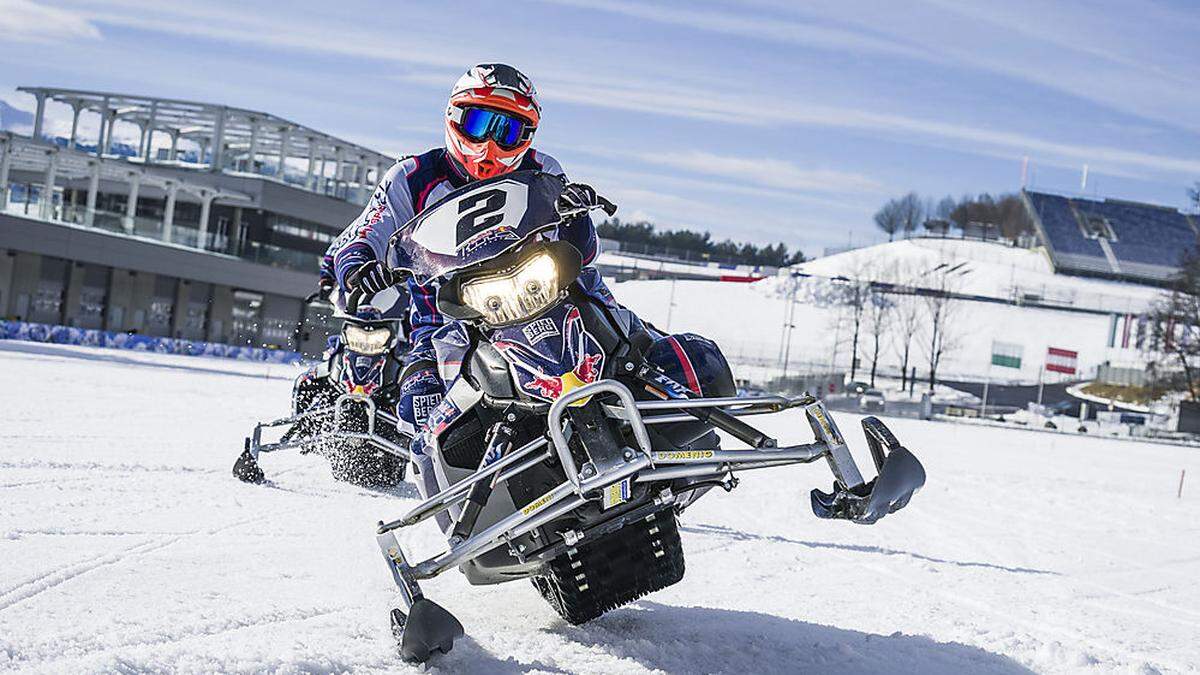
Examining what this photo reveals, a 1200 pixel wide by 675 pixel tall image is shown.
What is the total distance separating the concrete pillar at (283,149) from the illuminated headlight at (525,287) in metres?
45.7

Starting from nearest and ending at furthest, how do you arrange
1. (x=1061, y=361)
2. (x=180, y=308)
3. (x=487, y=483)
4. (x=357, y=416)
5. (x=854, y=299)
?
(x=487, y=483) → (x=357, y=416) → (x=180, y=308) → (x=1061, y=361) → (x=854, y=299)

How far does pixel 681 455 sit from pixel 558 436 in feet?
1.35

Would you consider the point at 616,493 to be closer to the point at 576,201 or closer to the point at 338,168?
the point at 576,201

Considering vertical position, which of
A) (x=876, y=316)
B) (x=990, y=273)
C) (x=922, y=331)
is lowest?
(x=922, y=331)

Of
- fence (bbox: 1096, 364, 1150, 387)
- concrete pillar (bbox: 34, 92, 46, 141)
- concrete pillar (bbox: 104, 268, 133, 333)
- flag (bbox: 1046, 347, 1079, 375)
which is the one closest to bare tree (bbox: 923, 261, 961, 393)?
flag (bbox: 1046, 347, 1079, 375)

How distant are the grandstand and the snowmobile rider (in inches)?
4008

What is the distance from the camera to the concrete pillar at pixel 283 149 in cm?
4774

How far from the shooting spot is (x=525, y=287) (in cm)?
406

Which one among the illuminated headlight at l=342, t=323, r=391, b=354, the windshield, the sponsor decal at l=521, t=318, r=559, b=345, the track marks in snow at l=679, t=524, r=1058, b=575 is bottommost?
the track marks in snow at l=679, t=524, r=1058, b=575

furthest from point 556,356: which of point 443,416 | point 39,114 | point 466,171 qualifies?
point 39,114

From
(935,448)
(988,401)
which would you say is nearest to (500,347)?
(935,448)

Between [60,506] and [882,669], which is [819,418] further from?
[60,506]

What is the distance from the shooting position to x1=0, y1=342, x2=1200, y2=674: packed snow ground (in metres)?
4.20

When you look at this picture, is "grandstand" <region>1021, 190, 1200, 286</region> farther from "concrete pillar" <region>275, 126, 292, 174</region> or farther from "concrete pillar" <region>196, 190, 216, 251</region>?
"concrete pillar" <region>196, 190, 216, 251</region>
